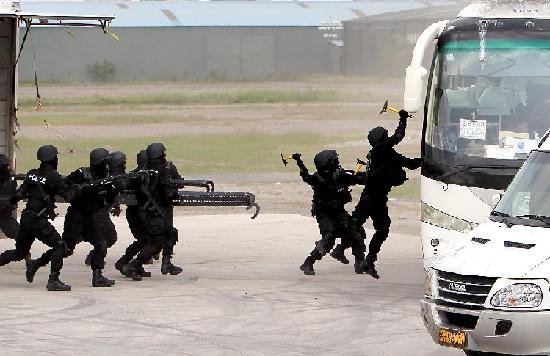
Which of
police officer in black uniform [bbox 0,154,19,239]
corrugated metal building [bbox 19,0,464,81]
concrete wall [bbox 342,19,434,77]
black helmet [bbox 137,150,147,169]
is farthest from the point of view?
corrugated metal building [bbox 19,0,464,81]

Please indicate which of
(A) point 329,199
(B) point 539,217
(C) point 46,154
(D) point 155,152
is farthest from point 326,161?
(B) point 539,217

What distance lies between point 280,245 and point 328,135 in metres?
22.3

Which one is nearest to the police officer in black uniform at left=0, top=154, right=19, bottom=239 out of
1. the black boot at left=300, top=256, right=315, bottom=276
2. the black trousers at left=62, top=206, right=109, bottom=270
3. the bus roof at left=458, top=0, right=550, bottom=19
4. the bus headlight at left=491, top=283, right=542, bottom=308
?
the black trousers at left=62, top=206, right=109, bottom=270

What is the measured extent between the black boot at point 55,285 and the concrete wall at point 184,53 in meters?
51.6

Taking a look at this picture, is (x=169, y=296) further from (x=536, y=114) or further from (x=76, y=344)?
(x=536, y=114)

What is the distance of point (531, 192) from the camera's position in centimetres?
1151

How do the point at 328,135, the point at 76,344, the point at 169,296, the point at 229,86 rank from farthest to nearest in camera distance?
1. the point at 229,86
2. the point at 328,135
3. the point at 169,296
4. the point at 76,344

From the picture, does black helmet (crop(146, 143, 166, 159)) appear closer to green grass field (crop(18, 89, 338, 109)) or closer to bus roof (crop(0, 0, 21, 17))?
bus roof (crop(0, 0, 21, 17))

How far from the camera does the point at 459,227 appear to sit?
14.3 metres

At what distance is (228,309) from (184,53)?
195 ft

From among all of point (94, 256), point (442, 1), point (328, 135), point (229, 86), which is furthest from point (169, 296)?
point (442, 1)

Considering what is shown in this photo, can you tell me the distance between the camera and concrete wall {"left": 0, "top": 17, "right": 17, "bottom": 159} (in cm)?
2036

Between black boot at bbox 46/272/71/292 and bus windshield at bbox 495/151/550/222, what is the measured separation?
6.12 m

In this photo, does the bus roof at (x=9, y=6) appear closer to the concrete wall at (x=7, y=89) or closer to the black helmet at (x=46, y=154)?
the concrete wall at (x=7, y=89)
